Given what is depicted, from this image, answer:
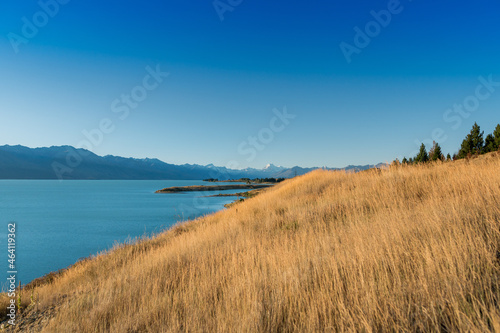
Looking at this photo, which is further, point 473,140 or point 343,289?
point 473,140

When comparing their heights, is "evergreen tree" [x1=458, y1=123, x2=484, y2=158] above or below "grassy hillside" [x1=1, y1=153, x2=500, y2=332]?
above

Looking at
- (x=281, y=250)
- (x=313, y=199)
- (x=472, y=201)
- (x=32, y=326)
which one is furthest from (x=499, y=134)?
(x=32, y=326)

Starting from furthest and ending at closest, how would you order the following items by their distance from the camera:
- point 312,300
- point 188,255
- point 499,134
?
point 499,134
point 188,255
point 312,300

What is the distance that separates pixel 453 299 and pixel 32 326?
661 cm

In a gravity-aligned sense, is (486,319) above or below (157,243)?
above

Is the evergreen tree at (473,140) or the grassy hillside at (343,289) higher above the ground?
the evergreen tree at (473,140)

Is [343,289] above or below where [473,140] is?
below

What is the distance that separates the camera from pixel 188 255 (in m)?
7.29

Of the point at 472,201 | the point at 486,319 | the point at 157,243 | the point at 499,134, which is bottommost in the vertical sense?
the point at 157,243

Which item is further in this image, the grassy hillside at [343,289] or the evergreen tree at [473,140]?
the evergreen tree at [473,140]

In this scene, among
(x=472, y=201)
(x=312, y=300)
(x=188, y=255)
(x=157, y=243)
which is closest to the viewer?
(x=312, y=300)

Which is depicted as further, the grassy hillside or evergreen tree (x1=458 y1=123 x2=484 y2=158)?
evergreen tree (x1=458 y1=123 x2=484 y2=158)

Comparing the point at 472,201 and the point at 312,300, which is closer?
the point at 312,300

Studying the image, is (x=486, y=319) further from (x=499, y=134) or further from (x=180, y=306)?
(x=499, y=134)
